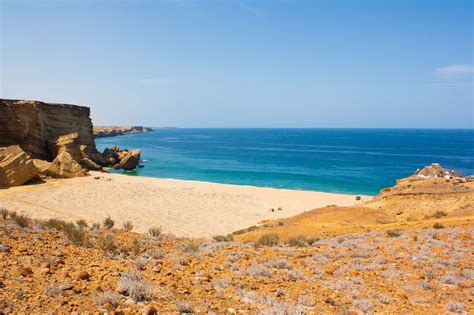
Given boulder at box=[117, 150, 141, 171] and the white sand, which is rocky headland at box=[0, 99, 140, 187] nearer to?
boulder at box=[117, 150, 141, 171]

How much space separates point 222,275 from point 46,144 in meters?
46.6

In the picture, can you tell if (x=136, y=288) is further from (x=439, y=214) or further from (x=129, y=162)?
(x=129, y=162)

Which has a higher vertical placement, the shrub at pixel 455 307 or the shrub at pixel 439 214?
the shrub at pixel 455 307

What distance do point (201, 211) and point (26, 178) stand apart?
A: 714 inches

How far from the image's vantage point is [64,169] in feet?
130

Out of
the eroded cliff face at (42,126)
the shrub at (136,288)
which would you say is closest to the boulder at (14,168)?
the eroded cliff face at (42,126)

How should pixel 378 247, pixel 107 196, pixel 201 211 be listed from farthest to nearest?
1. pixel 107 196
2. pixel 201 211
3. pixel 378 247

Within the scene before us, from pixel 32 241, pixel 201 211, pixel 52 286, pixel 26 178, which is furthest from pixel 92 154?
pixel 52 286

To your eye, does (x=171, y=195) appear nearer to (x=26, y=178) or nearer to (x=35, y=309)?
(x=26, y=178)

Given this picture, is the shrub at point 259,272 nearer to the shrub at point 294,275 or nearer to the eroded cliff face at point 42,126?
the shrub at point 294,275

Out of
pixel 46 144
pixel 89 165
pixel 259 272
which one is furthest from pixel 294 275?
pixel 46 144

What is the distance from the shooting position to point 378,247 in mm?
11539

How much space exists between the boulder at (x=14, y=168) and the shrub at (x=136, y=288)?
31.3 meters

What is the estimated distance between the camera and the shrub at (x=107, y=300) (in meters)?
5.93
